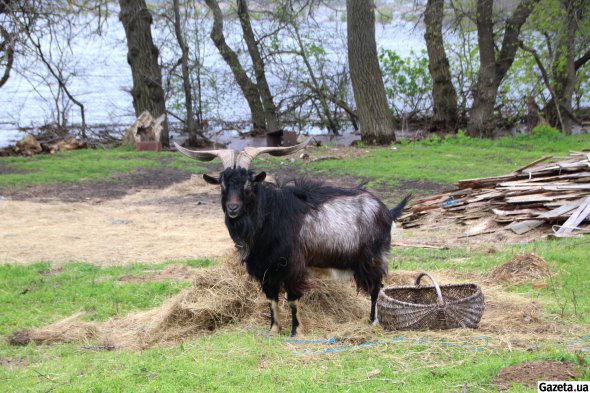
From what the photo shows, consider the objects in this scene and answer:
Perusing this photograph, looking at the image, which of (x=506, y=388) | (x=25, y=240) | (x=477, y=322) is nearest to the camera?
(x=506, y=388)

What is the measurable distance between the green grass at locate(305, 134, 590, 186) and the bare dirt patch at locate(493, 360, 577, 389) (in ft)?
37.6

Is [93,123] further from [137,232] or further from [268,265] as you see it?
[268,265]

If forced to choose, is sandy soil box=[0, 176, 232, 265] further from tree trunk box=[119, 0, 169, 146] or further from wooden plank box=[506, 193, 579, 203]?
tree trunk box=[119, 0, 169, 146]

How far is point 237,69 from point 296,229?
22233mm

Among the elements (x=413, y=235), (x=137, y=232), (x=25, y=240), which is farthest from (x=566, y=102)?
(x=25, y=240)

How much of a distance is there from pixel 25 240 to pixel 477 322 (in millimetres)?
8206

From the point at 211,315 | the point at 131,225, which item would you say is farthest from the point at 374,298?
the point at 131,225

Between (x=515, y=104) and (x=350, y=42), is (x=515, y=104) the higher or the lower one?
the lower one

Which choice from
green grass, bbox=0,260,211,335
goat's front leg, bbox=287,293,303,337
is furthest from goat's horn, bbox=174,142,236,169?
green grass, bbox=0,260,211,335

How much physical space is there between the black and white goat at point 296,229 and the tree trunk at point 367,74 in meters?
15.5

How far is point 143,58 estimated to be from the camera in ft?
81.7

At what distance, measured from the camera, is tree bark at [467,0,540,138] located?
2203 cm

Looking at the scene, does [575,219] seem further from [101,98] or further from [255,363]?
[101,98]

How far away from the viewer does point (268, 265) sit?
677cm
